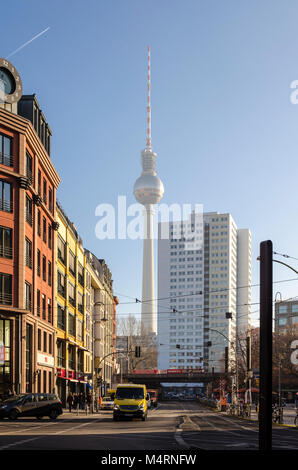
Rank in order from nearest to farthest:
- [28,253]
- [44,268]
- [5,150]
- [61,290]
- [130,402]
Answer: [130,402], [5,150], [28,253], [44,268], [61,290]

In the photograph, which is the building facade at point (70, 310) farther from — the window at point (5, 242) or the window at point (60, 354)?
the window at point (5, 242)

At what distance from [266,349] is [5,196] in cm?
4429

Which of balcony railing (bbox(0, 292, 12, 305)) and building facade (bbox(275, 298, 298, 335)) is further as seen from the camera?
building facade (bbox(275, 298, 298, 335))

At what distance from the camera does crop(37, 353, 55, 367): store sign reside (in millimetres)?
62125

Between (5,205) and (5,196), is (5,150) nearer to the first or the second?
(5,196)

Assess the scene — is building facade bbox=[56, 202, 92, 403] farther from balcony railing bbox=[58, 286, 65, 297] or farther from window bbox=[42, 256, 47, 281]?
window bbox=[42, 256, 47, 281]

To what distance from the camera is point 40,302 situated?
64.2 metres

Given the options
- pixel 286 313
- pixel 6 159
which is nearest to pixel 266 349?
pixel 6 159

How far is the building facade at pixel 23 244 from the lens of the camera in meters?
54.3

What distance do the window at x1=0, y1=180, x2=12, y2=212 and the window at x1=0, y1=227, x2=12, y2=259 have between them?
1.68 metres

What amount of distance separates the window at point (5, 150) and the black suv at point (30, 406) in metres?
19.0

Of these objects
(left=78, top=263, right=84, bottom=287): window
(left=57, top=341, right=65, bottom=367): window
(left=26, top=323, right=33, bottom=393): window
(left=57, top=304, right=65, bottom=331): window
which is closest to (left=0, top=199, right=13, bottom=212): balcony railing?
(left=26, top=323, right=33, bottom=393): window

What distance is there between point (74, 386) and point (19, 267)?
38.1 m

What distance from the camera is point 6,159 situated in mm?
56469
